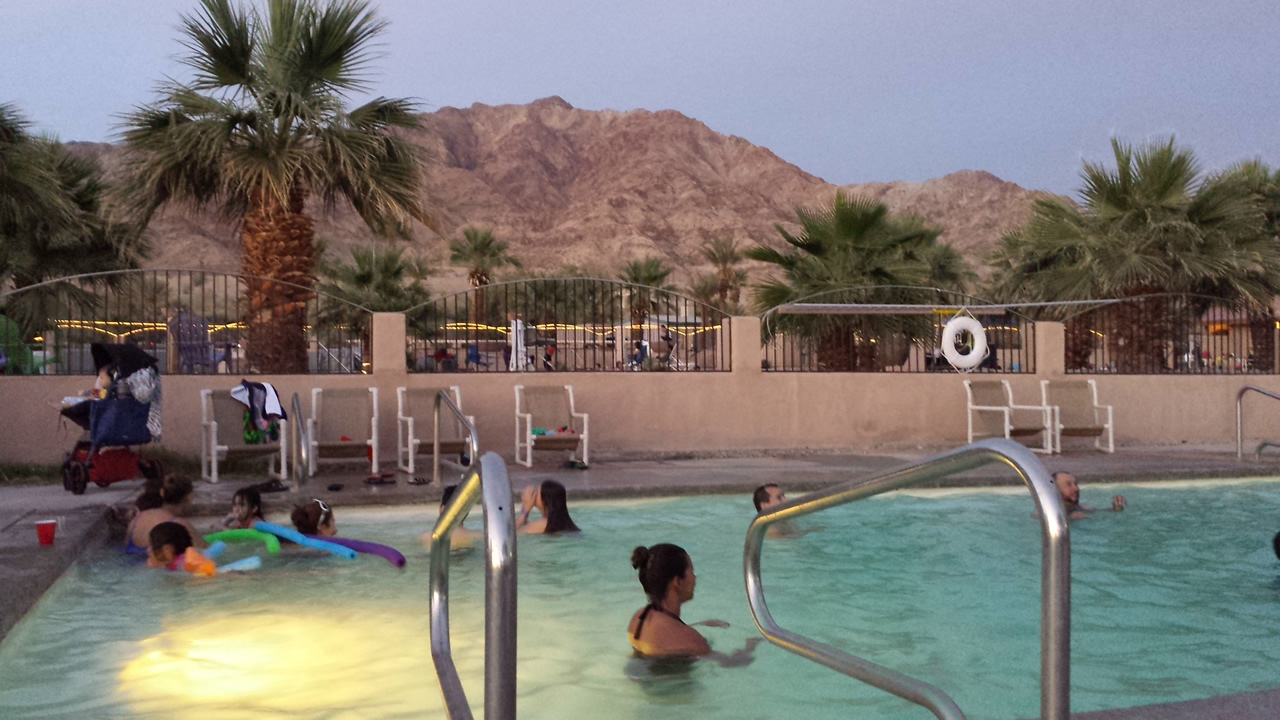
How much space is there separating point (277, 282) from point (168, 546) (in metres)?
5.67

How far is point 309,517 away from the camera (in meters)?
7.46

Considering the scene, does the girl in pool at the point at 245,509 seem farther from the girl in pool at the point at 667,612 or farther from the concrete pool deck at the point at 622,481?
the girl in pool at the point at 667,612

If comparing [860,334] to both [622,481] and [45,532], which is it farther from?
[45,532]

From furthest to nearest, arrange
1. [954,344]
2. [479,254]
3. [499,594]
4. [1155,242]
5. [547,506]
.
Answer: [479,254] < [1155,242] < [954,344] < [547,506] < [499,594]

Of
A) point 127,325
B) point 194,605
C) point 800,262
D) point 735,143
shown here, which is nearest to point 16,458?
point 127,325

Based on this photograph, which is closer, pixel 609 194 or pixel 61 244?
pixel 61 244

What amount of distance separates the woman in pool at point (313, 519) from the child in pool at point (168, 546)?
718mm

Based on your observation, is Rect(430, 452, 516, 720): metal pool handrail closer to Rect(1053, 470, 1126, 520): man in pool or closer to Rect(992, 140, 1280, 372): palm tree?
Rect(1053, 470, 1126, 520): man in pool

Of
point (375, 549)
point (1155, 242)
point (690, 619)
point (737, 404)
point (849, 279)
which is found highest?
point (1155, 242)

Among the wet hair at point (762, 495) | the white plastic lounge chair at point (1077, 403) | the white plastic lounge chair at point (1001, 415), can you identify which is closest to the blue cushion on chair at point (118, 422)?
the wet hair at point (762, 495)

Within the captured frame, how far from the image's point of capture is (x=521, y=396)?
11547mm

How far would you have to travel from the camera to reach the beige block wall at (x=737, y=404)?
1089 centimetres

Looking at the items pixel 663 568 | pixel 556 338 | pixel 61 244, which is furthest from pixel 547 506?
pixel 61 244

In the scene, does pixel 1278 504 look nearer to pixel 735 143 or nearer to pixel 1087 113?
pixel 1087 113
